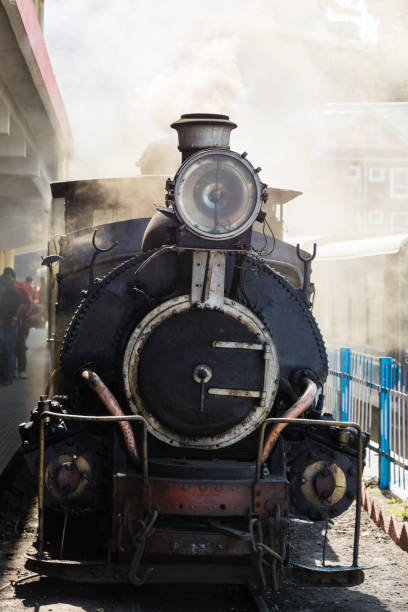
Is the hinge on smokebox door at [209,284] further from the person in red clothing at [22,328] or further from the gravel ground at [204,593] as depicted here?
the person in red clothing at [22,328]

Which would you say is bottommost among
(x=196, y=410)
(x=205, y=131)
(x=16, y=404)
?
(x=16, y=404)

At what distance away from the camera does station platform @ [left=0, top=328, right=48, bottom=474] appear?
7715 mm

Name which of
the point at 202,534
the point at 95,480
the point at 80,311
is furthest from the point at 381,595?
the point at 80,311

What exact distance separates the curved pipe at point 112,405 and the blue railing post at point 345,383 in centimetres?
469

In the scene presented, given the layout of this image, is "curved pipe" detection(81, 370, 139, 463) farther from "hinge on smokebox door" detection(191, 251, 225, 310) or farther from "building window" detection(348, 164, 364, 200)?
"building window" detection(348, 164, 364, 200)

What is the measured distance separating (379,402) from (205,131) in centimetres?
374

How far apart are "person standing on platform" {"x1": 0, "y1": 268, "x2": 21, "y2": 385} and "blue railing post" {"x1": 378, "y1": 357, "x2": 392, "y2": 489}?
7.08 metres

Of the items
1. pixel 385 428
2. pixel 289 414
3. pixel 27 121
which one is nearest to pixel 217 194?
pixel 289 414

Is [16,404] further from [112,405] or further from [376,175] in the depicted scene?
[376,175]

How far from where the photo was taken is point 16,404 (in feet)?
34.6

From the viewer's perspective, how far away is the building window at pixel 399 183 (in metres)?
38.3

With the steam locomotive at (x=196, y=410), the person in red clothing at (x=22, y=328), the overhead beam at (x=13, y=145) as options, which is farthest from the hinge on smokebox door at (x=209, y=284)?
the person in red clothing at (x=22, y=328)

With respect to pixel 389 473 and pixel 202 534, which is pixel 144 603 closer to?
pixel 202 534

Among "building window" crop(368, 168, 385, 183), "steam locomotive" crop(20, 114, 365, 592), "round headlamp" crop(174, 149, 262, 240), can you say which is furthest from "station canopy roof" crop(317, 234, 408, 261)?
"building window" crop(368, 168, 385, 183)
